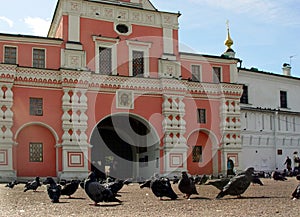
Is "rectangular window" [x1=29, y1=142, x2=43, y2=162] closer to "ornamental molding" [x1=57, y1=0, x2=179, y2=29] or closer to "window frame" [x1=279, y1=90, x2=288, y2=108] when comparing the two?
"ornamental molding" [x1=57, y1=0, x2=179, y2=29]

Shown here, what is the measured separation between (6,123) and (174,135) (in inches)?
385

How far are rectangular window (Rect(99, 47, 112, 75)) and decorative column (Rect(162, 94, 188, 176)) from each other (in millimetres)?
3785

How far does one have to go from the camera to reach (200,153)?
30.5 m

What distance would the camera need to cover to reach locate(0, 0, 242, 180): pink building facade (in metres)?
26.0

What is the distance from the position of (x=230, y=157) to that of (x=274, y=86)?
9.68 m

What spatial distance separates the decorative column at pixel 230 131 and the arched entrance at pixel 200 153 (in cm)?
86

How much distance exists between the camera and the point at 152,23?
29.9 m

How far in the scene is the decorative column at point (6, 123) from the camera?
2453 centimetres

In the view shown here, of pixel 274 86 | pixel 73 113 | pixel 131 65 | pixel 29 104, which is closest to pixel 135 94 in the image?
pixel 131 65

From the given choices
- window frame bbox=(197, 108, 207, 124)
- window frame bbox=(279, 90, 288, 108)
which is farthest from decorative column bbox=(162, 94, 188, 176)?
window frame bbox=(279, 90, 288, 108)

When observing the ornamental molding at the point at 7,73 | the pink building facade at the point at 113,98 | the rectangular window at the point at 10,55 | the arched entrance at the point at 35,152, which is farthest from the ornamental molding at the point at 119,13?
the arched entrance at the point at 35,152

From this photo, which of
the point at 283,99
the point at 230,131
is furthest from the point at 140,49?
the point at 283,99

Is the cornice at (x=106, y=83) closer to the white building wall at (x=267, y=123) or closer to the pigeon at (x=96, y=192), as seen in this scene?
the white building wall at (x=267, y=123)

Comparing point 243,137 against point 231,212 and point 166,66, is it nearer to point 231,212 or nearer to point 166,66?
point 166,66
